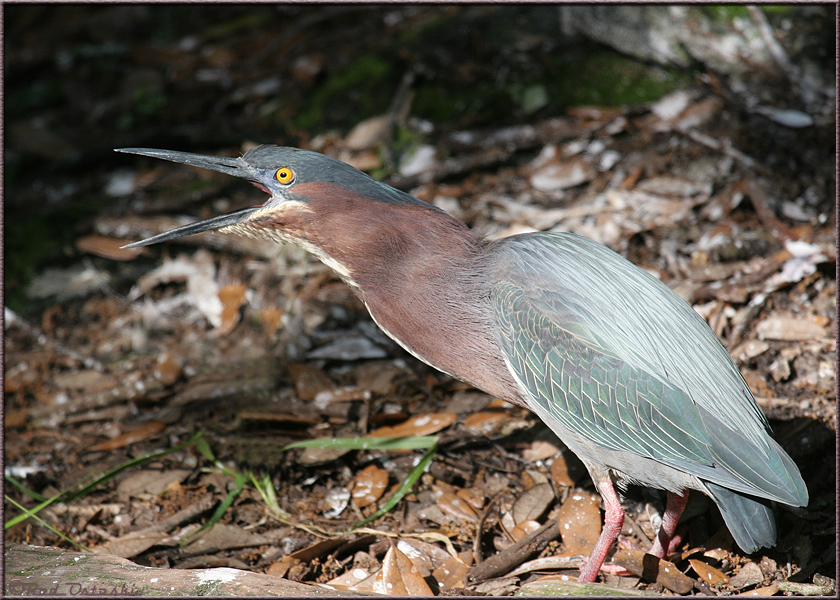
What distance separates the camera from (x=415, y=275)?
2.64 meters

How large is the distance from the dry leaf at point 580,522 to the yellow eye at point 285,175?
1.87m

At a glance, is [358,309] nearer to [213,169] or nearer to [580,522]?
[213,169]

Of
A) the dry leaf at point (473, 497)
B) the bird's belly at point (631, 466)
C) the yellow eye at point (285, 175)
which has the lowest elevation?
the dry leaf at point (473, 497)

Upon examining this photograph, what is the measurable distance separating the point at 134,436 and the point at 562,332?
2398mm

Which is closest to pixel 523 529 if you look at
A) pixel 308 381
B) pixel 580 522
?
pixel 580 522

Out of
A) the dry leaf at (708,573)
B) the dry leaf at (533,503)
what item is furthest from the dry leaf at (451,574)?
the dry leaf at (708,573)

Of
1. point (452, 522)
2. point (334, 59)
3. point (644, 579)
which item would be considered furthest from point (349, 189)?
point (334, 59)

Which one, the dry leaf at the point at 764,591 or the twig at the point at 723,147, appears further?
the twig at the point at 723,147

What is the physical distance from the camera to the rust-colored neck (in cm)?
261

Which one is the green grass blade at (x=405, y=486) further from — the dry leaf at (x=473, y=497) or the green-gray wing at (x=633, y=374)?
the green-gray wing at (x=633, y=374)

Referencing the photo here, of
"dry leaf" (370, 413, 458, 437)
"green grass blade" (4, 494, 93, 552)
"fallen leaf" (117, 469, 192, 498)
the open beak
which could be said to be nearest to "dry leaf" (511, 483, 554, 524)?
"dry leaf" (370, 413, 458, 437)

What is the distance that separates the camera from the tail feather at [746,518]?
7.59 ft

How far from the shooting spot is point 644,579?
8.58ft

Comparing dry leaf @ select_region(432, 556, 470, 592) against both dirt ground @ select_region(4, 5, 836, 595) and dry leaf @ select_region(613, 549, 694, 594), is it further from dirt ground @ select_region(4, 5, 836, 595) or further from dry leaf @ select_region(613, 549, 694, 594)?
dry leaf @ select_region(613, 549, 694, 594)
